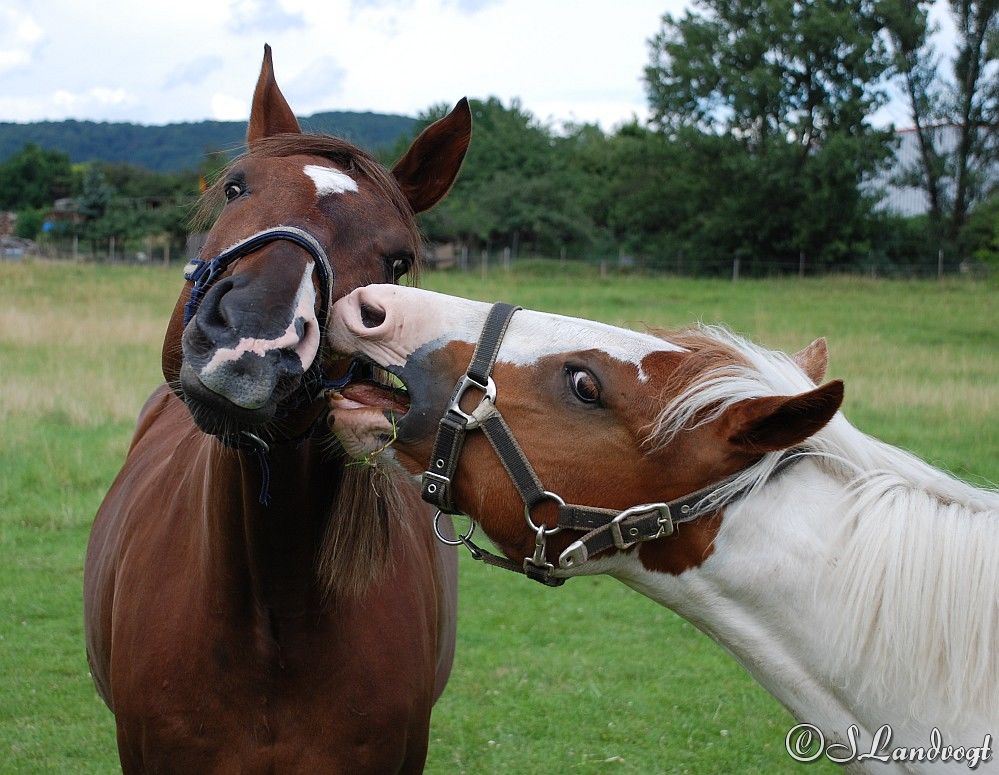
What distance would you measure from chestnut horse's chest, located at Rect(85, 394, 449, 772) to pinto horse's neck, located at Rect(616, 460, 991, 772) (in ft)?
3.50

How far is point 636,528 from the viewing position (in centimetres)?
214

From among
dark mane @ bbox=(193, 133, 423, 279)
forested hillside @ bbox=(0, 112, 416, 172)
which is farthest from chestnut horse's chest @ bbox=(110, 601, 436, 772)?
forested hillside @ bbox=(0, 112, 416, 172)

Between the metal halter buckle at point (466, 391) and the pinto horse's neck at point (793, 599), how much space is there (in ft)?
1.75

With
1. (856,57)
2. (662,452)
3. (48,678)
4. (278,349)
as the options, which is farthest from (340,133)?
(856,57)

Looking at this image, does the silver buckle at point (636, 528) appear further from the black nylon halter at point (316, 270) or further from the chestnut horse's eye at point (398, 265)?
the chestnut horse's eye at point (398, 265)

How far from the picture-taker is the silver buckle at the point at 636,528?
2137mm

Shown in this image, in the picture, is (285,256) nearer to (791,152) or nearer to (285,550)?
(285,550)

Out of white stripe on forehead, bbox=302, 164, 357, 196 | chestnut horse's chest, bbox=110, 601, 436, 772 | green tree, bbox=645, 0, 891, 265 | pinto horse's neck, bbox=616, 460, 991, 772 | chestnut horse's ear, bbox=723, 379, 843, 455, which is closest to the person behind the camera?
chestnut horse's ear, bbox=723, 379, 843, 455

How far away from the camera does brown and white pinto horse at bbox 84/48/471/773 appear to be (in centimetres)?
229

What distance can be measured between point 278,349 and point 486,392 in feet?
1.58

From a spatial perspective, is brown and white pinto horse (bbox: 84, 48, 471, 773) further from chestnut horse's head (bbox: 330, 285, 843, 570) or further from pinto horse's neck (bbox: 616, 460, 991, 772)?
pinto horse's neck (bbox: 616, 460, 991, 772)

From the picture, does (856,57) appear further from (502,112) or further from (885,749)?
(885,749)

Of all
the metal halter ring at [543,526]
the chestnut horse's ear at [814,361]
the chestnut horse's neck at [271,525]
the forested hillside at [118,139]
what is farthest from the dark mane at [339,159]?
the forested hillside at [118,139]

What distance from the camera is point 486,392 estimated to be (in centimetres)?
220
